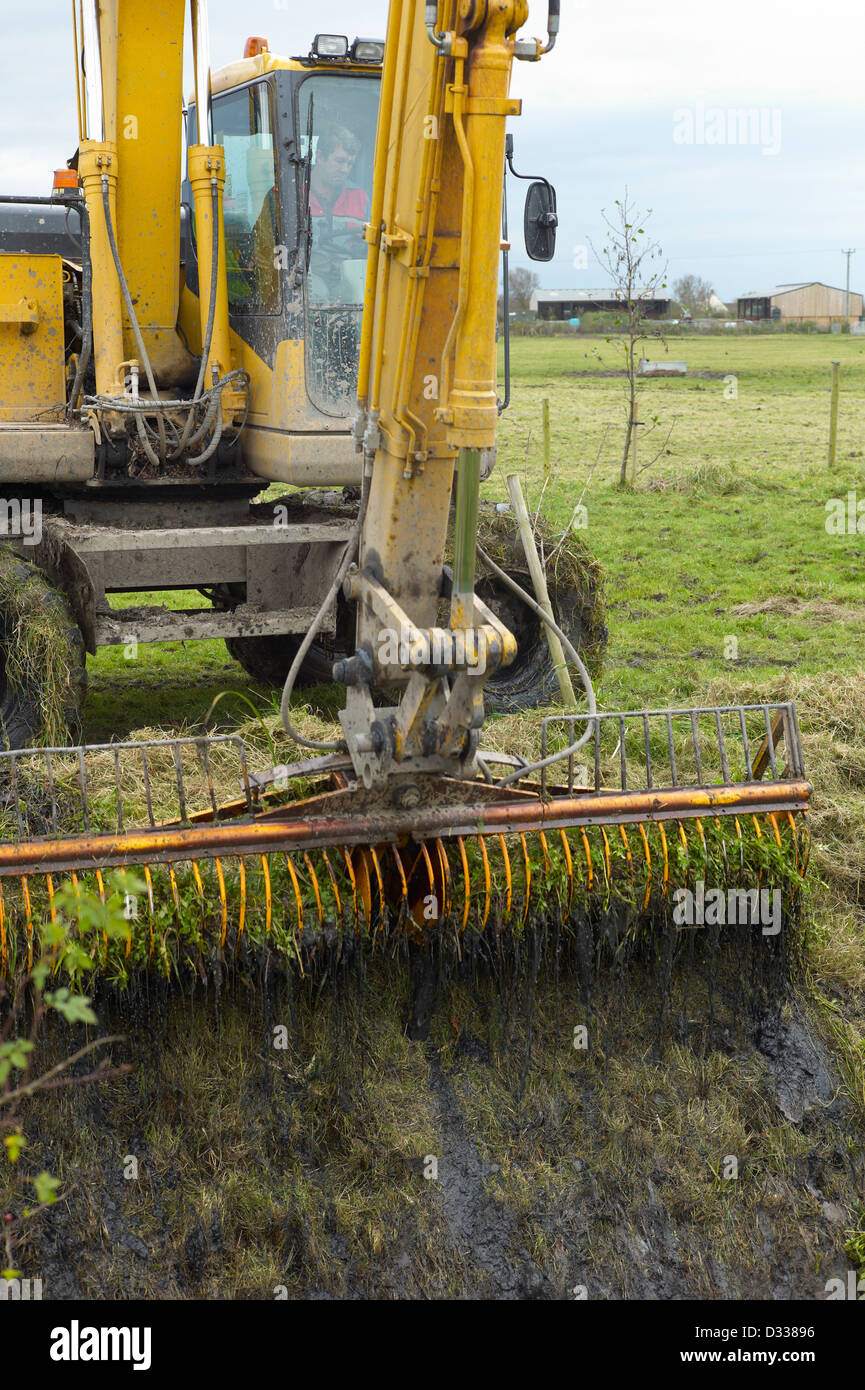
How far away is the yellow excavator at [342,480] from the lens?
3830mm

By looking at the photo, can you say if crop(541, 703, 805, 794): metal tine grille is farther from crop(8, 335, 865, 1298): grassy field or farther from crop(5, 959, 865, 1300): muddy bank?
crop(5, 959, 865, 1300): muddy bank

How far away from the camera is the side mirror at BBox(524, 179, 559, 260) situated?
14.3 feet

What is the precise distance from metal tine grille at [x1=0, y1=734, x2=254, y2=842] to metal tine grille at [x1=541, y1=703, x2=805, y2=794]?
1.17 metres

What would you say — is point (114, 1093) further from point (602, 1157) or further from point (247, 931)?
point (602, 1157)

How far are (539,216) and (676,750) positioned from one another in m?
2.55

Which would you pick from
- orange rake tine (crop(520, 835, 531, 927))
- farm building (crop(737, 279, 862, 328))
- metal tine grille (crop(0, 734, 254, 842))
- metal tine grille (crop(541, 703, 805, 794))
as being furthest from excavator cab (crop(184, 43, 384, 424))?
farm building (crop(737, 279, 862, 328))

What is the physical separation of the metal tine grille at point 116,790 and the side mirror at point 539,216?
186cm

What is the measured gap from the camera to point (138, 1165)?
13.4 feet

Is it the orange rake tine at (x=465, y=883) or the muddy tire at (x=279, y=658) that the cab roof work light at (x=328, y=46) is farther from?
the orange rake tine at (x=465, y=883)

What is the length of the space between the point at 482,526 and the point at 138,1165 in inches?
156

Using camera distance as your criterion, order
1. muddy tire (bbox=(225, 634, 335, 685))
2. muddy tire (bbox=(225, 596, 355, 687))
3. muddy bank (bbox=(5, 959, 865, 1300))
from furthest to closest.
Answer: muddy tire (bbox=(225, 634, 335, 685)) → muddy tire (bbox=(225, 596, 355, 687)) → muddy bank (bbox=(5, 959, 865, 1300))

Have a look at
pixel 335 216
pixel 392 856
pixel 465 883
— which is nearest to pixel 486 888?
pixel 465 883

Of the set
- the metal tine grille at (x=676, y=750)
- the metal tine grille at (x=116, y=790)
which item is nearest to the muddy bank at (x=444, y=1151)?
the metal tine grille at (x=116, y=790)
